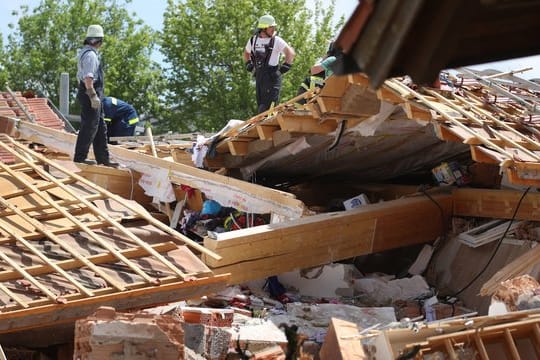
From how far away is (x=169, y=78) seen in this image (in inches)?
1847

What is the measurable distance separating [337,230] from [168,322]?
3.80 metres

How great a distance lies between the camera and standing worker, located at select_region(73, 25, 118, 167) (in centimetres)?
1323

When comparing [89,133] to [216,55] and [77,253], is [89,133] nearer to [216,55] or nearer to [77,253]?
[77,253]

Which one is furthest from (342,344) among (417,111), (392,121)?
(392,121)

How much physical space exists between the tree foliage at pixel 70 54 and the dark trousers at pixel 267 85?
34.5m

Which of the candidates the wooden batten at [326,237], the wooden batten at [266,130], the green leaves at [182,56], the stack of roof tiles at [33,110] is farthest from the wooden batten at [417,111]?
the green leaves at [182,56]

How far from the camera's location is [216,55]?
4578 centimetres

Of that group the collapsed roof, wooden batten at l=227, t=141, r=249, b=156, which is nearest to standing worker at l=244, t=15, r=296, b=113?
wooden batten at l=227, t=141, r=249, b=156

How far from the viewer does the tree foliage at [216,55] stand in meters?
44.8

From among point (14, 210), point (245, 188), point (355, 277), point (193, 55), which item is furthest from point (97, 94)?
point (193, 55)

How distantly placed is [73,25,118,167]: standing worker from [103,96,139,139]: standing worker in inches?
146

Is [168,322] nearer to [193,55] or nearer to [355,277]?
[355,277]

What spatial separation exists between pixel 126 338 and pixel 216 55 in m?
38.2

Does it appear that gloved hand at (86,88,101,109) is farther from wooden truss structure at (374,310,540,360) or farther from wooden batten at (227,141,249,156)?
wooden truss structure at (374,310,540,360)
